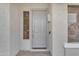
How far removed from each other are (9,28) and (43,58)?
2.67m

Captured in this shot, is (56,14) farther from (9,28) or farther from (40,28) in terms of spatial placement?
(40,28)

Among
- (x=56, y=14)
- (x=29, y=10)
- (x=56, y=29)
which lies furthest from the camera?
(x=29, y=10)

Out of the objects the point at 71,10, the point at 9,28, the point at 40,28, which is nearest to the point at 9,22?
the point at 9,28

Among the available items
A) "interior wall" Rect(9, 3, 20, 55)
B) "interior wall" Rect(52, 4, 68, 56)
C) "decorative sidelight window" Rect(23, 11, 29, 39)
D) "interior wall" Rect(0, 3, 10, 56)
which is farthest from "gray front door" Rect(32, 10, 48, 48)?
"interior wall" Rect(0, 3, 10, 56)

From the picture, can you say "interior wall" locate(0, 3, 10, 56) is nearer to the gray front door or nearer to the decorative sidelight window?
the decorative sidelight window

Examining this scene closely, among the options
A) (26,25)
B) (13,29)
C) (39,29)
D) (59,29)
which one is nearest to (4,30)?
(13,29)

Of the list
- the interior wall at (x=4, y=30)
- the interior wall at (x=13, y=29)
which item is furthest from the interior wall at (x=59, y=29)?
the interior wall at (x=4, y=30)

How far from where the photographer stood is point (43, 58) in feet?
7.42

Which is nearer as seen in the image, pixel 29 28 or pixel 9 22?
pixel 9 22

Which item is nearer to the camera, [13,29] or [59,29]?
[59,29]

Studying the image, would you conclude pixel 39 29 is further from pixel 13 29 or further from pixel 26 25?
pixel 13 29

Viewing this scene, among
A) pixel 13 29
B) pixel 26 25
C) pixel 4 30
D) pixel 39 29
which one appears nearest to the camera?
pixel 4 30

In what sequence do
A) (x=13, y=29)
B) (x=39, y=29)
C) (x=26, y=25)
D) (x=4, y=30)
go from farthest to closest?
(x=39, y=29) → (x=26, y=25) → (x=13, y=29) → (x=4, y=30)

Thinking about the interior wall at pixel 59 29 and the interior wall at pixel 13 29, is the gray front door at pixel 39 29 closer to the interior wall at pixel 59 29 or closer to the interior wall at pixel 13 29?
the interior wall at pixel 13 29
